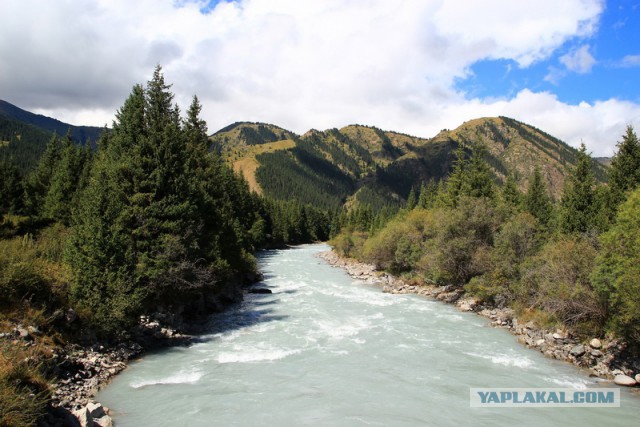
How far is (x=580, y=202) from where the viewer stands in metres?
34.8

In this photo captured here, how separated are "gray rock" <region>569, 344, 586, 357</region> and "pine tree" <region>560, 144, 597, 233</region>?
49.3 ft

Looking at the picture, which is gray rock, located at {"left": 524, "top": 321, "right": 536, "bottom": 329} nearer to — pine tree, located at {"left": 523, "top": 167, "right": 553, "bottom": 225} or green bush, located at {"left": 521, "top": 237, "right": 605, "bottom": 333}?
green bush, located at {"left": 521, "top": 237, "right": 605, "bottom": 333}

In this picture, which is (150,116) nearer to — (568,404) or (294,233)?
(568,404)

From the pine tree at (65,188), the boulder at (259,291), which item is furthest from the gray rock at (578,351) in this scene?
the pine tree at (65,188)

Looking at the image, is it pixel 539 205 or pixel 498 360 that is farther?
pixel 539 205

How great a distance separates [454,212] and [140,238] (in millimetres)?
29799

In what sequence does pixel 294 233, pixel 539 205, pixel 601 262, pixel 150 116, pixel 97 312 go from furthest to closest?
pixel 294 233, pixel 539 205, pixel 150 116, pixel 601 262, pixel 97 312

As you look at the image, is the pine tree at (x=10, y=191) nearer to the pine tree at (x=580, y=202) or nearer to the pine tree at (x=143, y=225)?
the pine tree at (x=143, y=225)

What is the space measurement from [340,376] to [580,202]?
2860 centimetres

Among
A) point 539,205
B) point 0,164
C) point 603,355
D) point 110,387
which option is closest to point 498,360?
point 603,355

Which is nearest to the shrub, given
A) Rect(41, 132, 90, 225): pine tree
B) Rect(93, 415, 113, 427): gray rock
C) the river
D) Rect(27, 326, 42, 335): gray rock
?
Rect(93, 415, 113, 427): gray rock

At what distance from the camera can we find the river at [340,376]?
15047 millimetres

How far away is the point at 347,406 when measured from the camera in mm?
15820

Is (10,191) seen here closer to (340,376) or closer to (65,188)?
(65,188)
